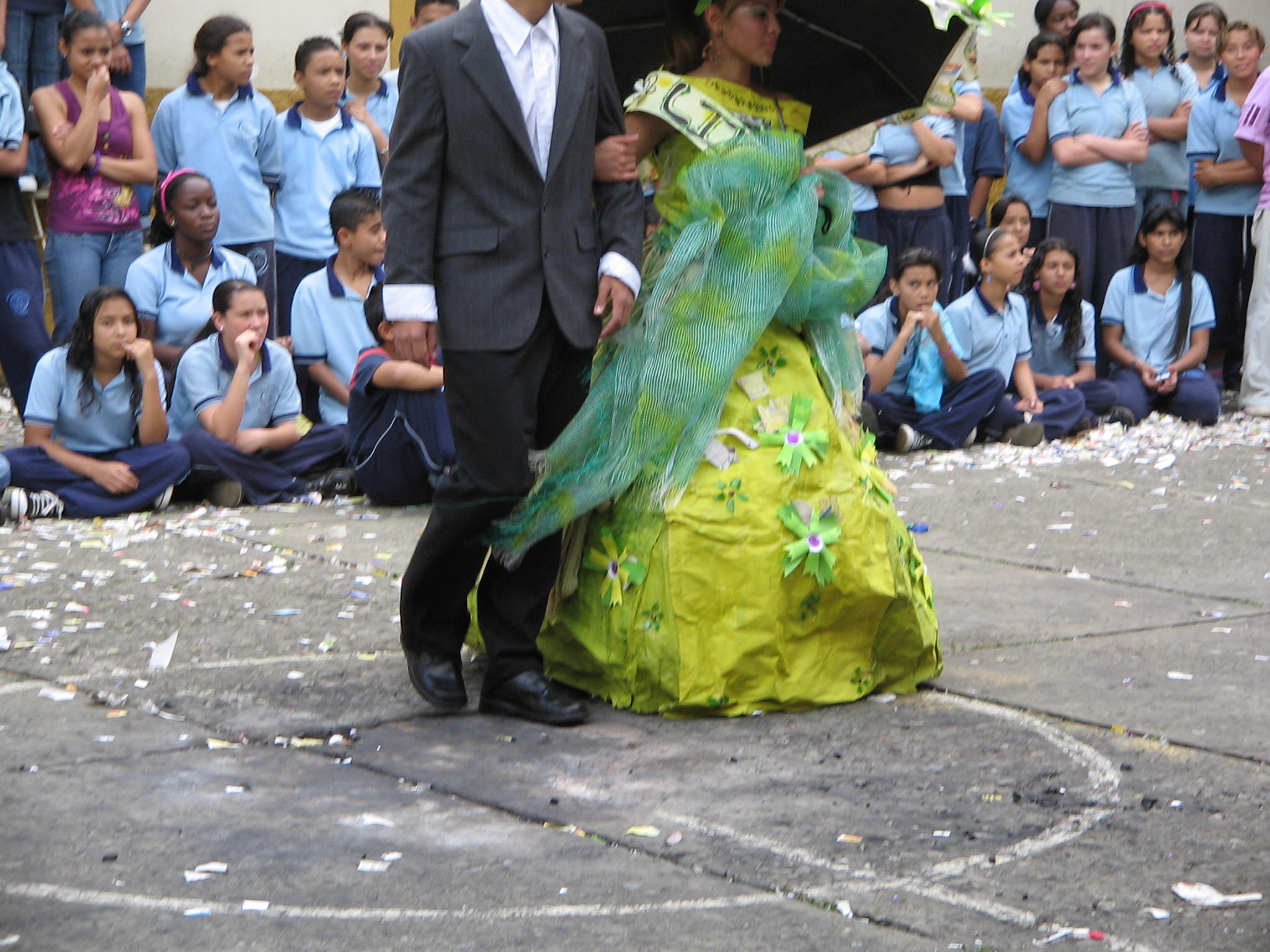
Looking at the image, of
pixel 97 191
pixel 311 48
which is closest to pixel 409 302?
pixel 97 191

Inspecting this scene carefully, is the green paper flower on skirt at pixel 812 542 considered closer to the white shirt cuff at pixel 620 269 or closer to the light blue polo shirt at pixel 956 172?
the white shirt cuff at pixel 620 269

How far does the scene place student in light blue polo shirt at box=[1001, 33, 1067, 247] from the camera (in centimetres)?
1043

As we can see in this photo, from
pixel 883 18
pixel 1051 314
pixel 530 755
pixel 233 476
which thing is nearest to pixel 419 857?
pixel 530 755

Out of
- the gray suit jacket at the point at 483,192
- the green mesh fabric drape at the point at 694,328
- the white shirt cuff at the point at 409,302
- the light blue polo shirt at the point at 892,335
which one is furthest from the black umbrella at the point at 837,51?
the light blue polo shirt at the point at 892,335

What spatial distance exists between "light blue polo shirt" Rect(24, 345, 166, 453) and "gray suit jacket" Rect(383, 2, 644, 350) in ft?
10.3

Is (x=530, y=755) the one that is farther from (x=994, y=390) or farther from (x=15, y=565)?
(x=994, y=390)

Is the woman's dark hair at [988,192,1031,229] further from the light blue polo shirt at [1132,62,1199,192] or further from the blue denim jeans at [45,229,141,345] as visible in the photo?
the blue denim jeans at [45,229,141,345]

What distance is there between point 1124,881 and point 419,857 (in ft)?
4.16

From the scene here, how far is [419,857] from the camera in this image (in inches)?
132

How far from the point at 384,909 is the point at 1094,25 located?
8226 mm

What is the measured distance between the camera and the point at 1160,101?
1088cm

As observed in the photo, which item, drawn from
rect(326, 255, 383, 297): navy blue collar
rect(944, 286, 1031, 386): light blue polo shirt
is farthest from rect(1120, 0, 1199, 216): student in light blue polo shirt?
rect(326, 255, 383, 297): navy blue collar

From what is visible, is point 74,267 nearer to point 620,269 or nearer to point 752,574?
point 620,269

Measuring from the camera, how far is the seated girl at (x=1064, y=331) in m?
9.45
